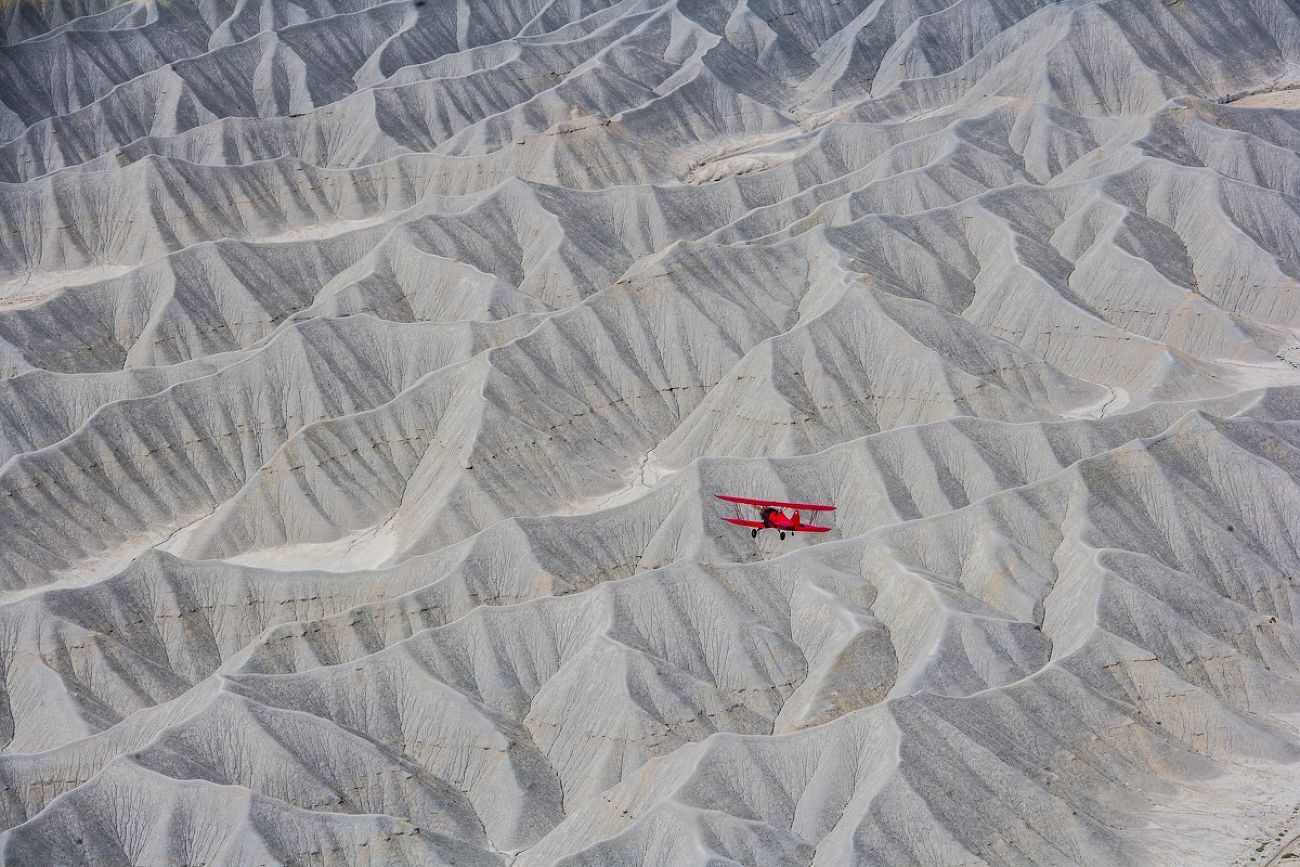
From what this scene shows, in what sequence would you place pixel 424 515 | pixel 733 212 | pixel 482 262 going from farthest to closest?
pixel 733 212 < pixel 482 262 < pixel 424 515

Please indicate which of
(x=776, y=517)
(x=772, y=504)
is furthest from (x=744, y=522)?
(x=772, y=504)

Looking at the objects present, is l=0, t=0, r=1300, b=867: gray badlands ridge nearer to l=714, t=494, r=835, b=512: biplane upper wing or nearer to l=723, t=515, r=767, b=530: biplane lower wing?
l=723, t=515, r=767, b=530: biplane lower wing

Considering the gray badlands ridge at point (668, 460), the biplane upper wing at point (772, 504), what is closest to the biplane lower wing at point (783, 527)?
the gray badlands ridge at point (668, 460)

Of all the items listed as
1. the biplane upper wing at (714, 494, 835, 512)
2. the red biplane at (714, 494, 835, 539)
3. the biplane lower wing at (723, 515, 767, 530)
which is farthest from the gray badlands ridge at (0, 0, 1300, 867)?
the biplane upper wing at (714, 494, 835, 512)

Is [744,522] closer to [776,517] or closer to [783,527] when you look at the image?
[776,517]

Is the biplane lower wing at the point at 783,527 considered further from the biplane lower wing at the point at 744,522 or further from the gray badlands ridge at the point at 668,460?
the gray badlands ridge at the point at 668,460

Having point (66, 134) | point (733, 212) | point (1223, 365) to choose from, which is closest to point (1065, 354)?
point (1223, 365)

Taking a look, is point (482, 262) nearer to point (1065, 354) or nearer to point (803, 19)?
point (1065, 354)
